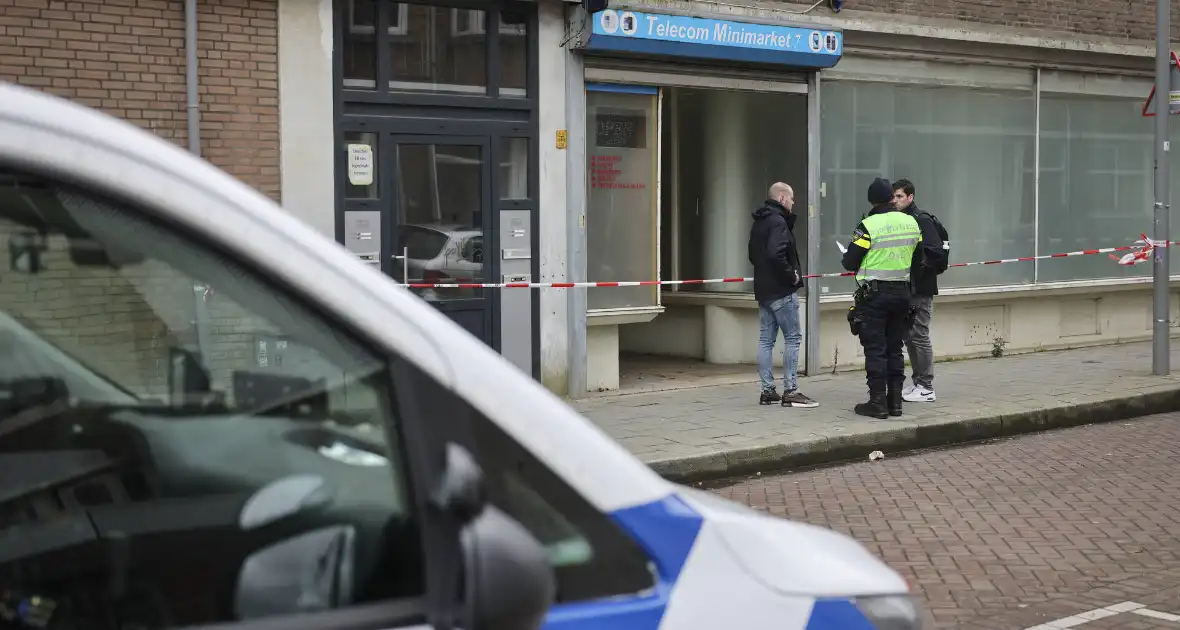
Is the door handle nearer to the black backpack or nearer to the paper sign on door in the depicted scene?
the paper sign on door

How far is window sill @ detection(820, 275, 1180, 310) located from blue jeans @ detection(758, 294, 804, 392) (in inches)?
93.5

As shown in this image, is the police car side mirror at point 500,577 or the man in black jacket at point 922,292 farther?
the man in black jacket at point 922,292

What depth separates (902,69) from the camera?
1361 cm

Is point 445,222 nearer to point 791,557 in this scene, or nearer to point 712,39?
point 712,39

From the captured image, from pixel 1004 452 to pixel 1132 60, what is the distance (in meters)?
8.28

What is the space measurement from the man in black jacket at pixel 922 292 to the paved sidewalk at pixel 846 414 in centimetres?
25

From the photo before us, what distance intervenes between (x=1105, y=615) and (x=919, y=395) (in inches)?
229

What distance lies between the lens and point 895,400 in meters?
10.2

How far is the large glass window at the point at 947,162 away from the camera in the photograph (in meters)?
13.3

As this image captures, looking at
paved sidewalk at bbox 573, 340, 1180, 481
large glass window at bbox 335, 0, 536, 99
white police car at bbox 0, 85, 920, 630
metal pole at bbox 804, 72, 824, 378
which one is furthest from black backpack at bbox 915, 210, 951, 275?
white police car at bbox 0, 85, 920, 630

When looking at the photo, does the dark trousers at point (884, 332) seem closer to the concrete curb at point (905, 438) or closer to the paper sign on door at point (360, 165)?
the concrete curb at point (905, 438)

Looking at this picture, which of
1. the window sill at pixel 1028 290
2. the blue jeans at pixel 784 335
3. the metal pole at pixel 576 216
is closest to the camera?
the blue jeans at pixel 784 335

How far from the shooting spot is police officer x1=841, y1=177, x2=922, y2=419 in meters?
9.97

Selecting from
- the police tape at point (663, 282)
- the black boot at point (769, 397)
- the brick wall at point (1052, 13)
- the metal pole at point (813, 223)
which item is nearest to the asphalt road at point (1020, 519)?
the black boot at point (769, 397)
